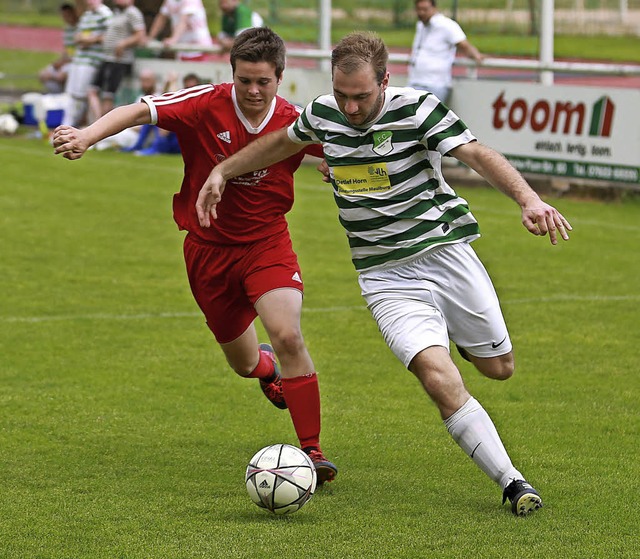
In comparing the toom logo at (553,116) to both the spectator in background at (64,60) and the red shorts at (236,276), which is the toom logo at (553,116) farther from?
the spectator in background at (64,60)

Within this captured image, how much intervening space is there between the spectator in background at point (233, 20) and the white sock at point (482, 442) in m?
13.4

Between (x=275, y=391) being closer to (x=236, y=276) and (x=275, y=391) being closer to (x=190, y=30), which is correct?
(x=236, y=276)

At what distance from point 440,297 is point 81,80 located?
606 inches

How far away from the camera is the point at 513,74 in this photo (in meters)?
16.8

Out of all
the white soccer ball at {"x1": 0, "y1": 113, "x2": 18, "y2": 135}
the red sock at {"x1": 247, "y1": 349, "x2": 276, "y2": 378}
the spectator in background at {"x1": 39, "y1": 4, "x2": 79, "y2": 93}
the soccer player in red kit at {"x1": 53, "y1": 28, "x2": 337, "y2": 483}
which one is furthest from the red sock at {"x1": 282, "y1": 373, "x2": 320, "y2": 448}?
the spectator in background at {"x1": 39, "y1": 4, "x2": 79, "y2": 93}

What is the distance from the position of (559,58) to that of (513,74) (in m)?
2.30

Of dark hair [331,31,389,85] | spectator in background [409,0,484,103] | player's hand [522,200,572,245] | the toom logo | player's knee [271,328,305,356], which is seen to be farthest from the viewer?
spectator in background [409,0,484,103]

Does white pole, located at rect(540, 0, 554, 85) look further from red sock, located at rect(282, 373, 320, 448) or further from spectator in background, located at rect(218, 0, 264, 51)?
red sock, located at rect(282, 373, 320, 448)

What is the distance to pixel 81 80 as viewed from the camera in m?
19.7

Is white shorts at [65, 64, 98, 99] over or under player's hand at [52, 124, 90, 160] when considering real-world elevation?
under

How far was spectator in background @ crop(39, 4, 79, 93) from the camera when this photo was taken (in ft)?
70.5

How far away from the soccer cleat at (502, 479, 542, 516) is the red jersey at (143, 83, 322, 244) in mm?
1763

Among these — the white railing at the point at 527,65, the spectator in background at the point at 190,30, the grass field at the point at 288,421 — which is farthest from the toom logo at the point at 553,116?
the spectator in background at the point at 190,30

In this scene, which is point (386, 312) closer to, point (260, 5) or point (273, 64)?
point (273, 64)
